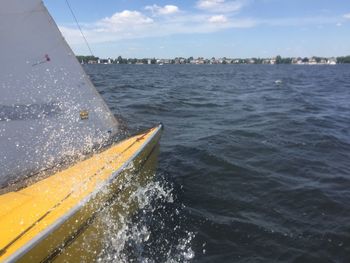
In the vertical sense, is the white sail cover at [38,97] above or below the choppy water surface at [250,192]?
above

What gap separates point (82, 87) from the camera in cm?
694

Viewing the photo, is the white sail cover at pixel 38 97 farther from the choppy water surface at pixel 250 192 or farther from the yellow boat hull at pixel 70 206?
the choppy water surface at pixel 250 192

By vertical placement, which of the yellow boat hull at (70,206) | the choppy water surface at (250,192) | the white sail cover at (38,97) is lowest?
the choppy water surface at (250,192)

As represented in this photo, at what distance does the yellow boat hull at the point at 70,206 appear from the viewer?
4.11 m

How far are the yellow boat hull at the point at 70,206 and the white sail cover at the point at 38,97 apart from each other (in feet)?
1.36

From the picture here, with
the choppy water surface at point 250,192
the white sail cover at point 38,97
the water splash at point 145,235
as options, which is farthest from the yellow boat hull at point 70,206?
the choppy water surface at point 250,192

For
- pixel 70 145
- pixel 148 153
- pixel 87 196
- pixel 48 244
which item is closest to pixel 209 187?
pixel 148 153

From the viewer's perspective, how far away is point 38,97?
6.10m

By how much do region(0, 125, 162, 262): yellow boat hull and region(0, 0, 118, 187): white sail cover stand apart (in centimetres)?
41

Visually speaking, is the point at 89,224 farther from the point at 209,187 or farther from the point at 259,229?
the point at 209,187

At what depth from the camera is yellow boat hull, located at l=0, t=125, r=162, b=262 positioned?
411 centimetres

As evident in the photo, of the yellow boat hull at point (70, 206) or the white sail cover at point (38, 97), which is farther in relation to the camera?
the white sail cover at point (38, 97)

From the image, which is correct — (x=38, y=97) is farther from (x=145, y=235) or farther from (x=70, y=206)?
(x=145, y=235)

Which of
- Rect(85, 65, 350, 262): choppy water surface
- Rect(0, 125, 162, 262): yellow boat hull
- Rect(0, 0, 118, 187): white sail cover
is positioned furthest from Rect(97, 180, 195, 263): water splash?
Rect(0, 0, 118, 187): white sail cover
